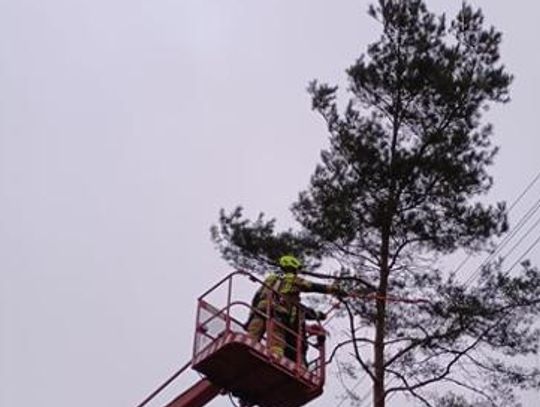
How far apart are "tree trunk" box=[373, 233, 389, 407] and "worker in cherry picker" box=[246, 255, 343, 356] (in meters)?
2.45

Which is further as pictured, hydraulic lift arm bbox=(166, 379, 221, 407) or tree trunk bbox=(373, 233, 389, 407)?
tree trunk bbox=(373, 233, 389, 407)

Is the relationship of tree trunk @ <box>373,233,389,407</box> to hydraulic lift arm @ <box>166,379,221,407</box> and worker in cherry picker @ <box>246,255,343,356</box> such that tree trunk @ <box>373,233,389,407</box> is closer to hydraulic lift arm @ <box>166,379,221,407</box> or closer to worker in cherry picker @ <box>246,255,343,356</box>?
worker in cherry picker @ <box>246,255,343,356</box>

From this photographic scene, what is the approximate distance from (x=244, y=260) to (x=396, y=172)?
3.09 m

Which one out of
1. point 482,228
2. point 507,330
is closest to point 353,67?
point 482,228

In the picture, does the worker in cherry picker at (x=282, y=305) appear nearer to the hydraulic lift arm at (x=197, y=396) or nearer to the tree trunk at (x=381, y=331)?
the hydraulic lift arm at (x=197, y=396)

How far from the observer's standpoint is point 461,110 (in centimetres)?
2166

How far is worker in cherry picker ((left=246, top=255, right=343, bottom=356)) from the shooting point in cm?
1620

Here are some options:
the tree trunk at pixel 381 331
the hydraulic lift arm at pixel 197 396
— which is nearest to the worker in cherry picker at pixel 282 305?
the hydraulic lift arm at pixel 197 396

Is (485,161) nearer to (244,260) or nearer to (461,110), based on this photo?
(461,110)

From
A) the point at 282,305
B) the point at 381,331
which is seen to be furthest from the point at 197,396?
the point at 381,331

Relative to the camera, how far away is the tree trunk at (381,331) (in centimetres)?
1895

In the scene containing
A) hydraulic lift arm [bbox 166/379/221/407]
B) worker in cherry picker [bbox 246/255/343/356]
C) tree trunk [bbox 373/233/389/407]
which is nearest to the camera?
worker in cherry picker [bbox 246/255/343/356]

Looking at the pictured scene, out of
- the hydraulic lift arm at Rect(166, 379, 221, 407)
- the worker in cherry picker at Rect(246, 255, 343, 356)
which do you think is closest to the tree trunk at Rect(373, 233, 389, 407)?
the worker in cherry picker at Rect(246, 255, 343, 356)

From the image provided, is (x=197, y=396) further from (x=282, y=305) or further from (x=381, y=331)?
(x=381, y=331)
